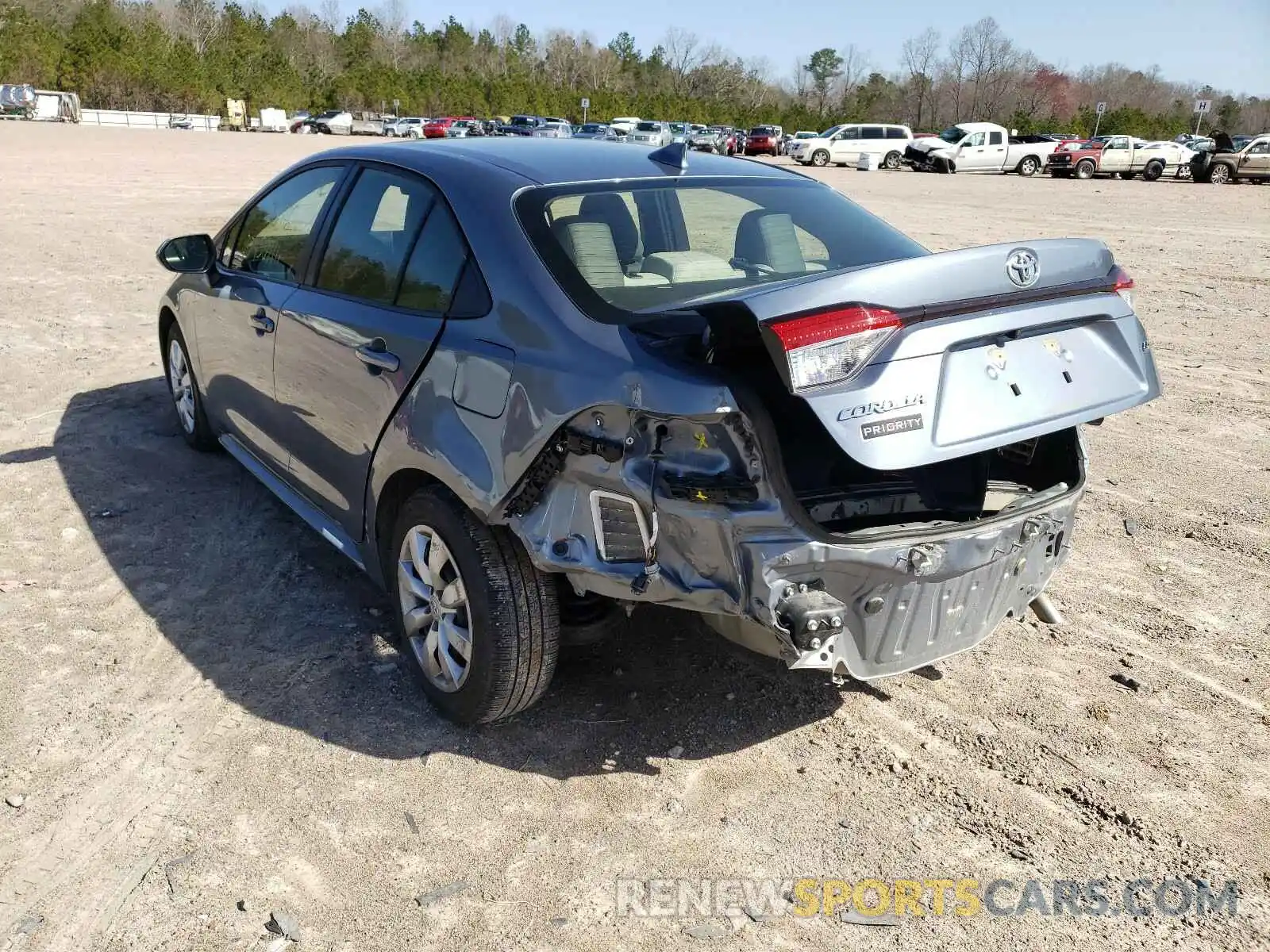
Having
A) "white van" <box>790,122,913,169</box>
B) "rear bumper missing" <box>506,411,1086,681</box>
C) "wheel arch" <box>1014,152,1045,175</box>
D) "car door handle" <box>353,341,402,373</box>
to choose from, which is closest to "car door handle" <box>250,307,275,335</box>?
"car door handle" <box>353,341,402,373</box>

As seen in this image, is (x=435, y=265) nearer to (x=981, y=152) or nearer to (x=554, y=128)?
(x=981, y=152)

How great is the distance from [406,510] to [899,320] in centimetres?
165

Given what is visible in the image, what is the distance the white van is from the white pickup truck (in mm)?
1133

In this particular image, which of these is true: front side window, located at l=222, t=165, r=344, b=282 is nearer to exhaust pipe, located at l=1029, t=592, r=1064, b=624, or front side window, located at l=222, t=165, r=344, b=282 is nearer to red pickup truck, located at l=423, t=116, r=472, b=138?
exhaust pipe, located at l=1029, t=592, r=1064, b=624

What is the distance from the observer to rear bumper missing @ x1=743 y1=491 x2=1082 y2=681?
2.53 metres

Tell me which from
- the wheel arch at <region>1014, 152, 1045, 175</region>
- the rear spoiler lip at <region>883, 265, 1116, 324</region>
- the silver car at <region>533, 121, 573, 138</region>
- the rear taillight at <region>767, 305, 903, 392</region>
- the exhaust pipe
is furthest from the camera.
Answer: the silver car at <region>533, 121, 573, 138</region>

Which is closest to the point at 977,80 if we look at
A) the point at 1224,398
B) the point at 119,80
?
the point at 119,80

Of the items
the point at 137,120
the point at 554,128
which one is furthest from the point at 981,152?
the point at 137,120

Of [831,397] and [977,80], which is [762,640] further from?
[977,80]

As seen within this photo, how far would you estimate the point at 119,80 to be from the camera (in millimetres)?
75312

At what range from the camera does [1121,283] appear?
9.87ft

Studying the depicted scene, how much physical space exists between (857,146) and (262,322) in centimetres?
4091

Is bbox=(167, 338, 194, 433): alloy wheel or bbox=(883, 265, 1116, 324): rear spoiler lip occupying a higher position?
bbox=(883, 265, 1116, 324): rear spoiler lip

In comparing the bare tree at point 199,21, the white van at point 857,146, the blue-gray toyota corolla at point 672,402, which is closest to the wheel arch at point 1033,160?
the white van at point 857,146
